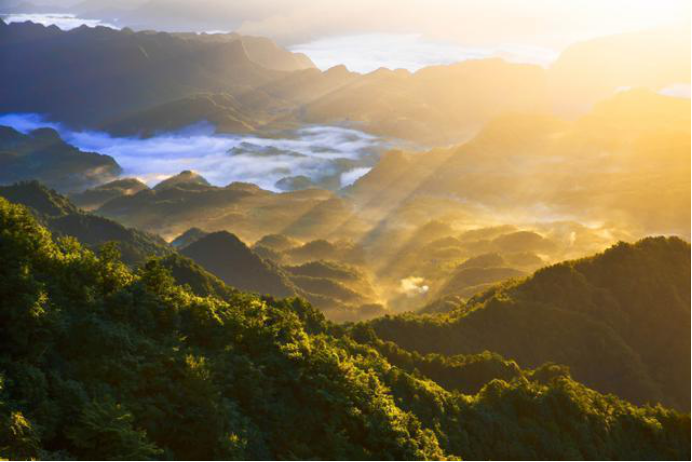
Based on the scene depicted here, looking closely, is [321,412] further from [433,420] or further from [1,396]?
[1,396]

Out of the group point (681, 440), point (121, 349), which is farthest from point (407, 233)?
point (121, 349)

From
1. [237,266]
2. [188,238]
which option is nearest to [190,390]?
[237,266]

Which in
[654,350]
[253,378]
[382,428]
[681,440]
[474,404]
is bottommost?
[654,350]

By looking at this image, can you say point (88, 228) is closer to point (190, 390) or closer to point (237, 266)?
point (237, 266)

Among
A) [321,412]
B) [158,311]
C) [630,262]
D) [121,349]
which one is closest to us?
[121,349]

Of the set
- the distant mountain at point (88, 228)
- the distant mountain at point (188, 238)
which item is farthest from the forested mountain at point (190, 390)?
the distant mountain at point (188, 238)

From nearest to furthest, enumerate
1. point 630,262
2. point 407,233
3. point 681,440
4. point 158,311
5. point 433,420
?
point 158,311 → point 433,420 → point 681,440 → point 630,262 → point 407,233

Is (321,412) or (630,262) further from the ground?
(321,412)

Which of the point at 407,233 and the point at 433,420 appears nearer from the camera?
the point at 433,420
